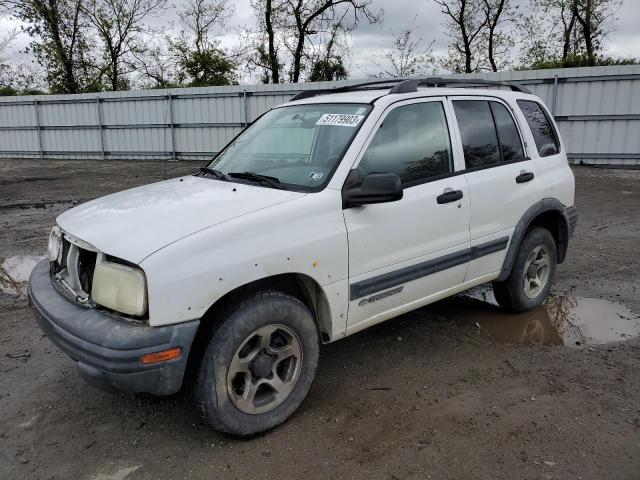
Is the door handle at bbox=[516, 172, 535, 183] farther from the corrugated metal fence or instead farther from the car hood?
the corrugated metal fence

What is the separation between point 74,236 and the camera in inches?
118

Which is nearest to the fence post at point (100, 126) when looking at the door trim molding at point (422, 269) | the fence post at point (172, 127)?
the fence post at point (172, 127)

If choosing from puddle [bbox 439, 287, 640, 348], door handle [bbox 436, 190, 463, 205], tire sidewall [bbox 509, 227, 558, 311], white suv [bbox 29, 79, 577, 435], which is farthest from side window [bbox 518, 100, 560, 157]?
puddle [bbox 439, 287, 640, 348]

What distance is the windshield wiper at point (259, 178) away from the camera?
3.34 m

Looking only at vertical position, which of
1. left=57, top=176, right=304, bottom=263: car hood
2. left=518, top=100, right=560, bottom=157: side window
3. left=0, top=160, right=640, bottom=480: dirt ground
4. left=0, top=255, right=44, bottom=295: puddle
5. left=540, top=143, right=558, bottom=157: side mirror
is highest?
left=518, top=100, right=560, bottom=157: side window

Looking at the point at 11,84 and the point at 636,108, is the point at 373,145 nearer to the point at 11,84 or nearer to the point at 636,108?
the point at 636,108

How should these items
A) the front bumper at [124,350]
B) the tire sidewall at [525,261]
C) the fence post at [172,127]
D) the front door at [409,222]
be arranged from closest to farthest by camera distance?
1. the front bumper at [124,350]
2. the front door at [409,222]
3. the tire sidewall at [525,261]
4. the fence post at [172,127]

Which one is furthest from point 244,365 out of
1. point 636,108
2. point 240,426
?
point 636,108

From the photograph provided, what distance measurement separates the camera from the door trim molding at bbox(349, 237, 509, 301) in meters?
3.28

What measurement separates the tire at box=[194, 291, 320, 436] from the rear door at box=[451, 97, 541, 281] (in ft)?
5.26

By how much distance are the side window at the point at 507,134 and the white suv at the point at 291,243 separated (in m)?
0.02

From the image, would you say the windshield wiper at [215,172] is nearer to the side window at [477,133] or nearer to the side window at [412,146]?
the side window at [412,146]

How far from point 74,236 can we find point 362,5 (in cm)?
2889

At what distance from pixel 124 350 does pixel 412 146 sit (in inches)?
88.1
